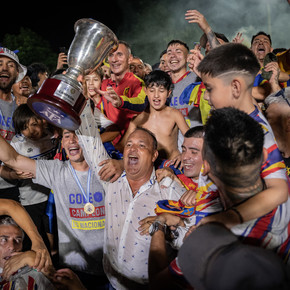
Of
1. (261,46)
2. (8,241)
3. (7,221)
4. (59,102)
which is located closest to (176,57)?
(261,46)

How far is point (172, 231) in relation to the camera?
89.4 inches

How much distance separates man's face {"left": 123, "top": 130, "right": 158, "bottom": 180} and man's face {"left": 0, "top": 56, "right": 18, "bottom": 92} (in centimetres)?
261

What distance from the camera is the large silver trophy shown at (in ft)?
7.32

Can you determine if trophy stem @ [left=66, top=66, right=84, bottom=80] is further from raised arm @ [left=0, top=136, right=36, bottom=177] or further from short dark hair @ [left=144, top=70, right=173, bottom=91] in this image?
short dark hair @ [left=144, top=70, right=173, bottom=91]

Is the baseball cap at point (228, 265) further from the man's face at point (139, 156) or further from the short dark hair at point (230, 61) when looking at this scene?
the man's face at point (139, 156)

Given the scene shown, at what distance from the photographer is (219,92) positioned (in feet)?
6.00

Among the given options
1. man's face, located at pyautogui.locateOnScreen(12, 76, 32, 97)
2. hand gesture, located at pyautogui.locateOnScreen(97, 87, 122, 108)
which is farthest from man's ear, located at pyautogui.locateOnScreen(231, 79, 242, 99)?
man's face, located at pyautogui.locateOnScreen(12, 76, 32, 97)

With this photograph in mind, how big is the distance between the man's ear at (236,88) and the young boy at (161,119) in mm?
2239

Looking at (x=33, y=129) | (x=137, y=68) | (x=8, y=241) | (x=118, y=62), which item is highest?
(x=137, y=68)

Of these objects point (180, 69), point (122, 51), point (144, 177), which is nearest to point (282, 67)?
point (180, 69)

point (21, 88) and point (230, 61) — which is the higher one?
point (21, 88)

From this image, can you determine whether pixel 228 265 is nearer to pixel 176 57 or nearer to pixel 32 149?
pixel 32 149

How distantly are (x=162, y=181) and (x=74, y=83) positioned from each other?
1.11 m

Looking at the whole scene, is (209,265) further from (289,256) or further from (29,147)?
(29,147)
